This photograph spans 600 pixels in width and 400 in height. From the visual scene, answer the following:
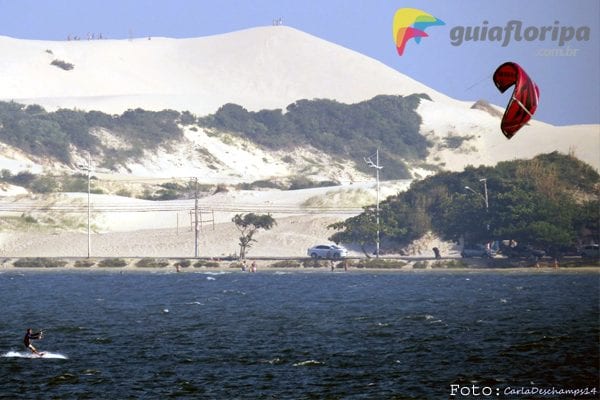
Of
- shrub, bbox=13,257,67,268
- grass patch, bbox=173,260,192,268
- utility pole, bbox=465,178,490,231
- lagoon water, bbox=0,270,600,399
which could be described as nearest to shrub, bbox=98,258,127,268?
shrub, bbox=13,257,67,268

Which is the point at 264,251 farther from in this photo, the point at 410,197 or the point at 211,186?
the point at 211,186

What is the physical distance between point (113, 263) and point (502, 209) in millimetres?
37129

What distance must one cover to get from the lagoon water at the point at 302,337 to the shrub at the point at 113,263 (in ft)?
62.9

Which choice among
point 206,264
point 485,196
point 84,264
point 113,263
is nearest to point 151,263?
point 113,263

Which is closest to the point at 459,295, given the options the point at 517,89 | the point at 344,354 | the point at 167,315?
the point at 167,315

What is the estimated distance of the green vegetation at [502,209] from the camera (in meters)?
121

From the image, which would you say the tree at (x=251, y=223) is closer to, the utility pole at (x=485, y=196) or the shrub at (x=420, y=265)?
the utility pole at (x=485, y=196)

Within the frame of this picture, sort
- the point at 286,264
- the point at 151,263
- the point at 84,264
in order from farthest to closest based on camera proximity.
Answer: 1. the point at 84,264
2. the point at 151,263
3. the point at 286,264

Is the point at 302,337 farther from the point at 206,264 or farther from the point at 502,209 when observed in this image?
the point at 502,209

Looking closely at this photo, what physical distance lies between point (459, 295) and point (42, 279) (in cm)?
4072

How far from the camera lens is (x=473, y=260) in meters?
121

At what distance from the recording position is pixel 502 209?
127 m

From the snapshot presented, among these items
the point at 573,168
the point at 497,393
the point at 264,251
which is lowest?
the point at 497,393

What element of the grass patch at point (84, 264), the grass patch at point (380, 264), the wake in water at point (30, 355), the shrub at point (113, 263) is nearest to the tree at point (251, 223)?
the shrub at point (113, 263)
